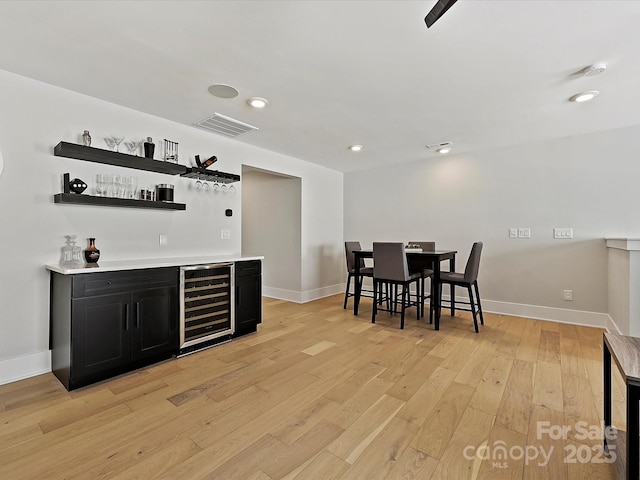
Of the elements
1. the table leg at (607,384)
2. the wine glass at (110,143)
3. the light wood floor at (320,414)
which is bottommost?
the light wood floor at (320,414)

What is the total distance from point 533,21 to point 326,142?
2.55 meters

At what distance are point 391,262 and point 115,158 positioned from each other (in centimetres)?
→ 305

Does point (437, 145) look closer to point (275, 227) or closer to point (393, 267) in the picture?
point (393, 267)

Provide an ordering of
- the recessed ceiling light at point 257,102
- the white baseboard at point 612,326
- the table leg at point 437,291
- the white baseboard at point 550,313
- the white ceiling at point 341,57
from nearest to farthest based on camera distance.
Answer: the white ceiling at point 341,57 → the recessed ceiling light at point 257,102 → the white baseboard at point 612,326 → the table leg at point 437,291 → the white baseboard at point 550,313

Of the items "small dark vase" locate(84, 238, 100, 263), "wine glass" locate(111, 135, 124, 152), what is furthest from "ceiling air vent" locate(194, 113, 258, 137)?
"small dark vase" locate(84, 238, 100, 263)

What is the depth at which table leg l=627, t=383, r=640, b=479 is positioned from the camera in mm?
1077

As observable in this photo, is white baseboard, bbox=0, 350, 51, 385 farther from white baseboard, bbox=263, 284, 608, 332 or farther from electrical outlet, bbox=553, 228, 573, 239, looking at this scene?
electrical outlet, bbox=553, 228, 573, 239

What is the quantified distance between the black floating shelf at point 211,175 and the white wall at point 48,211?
15 cm

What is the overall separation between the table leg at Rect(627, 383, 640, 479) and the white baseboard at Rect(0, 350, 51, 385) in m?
3.61

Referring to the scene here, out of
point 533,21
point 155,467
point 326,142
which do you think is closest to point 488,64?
point 533,21

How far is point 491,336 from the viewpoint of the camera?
11.0ft

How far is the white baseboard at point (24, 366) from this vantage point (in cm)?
231

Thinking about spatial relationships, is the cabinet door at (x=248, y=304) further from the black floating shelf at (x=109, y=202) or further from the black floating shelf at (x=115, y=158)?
the black floating shelf at (x=115, y=158)

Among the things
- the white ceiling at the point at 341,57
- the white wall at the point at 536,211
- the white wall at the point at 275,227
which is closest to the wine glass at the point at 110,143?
the white ceiling at the point at 341,57
